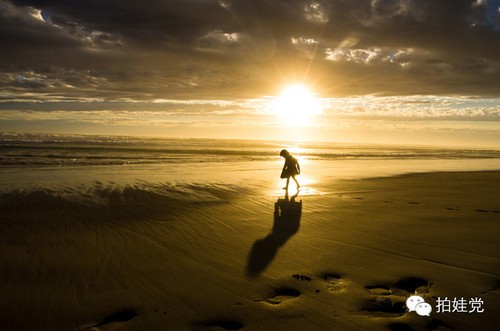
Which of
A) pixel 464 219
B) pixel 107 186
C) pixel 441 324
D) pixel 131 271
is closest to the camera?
pixel 441 324

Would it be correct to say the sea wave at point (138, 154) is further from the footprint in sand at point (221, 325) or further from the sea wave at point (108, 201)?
the footprint in sand at point (221, 325)

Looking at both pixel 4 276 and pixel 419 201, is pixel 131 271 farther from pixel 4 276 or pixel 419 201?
pixel 419 201

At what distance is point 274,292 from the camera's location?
16.4ft

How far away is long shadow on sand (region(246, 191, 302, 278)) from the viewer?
6.00 m

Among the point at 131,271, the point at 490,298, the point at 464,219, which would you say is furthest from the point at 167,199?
the point at 490,298

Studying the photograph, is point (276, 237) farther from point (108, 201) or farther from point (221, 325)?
point (108, 201)

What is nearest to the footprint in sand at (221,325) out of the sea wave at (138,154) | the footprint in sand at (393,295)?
the footprint in sand at (393,295)

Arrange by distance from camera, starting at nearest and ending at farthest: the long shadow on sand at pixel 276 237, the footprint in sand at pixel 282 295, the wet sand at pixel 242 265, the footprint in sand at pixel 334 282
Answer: the wet sand at pixel 242 265
the footprint in sand at pixel 282 295
the footprint in sand at pixel 334 282
the long shadow on sand at pixel 276 237

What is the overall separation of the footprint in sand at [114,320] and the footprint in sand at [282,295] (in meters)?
1.58

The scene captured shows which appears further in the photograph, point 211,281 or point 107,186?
point 107,186

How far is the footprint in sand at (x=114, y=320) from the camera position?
4.06 m

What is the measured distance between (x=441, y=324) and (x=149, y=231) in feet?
19.1

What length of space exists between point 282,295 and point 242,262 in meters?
1.37

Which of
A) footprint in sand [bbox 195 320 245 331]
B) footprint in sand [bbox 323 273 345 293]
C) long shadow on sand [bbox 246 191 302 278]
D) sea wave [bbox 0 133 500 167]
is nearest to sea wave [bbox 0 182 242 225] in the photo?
long shadow on sand [bbox 246 191 302 278]
